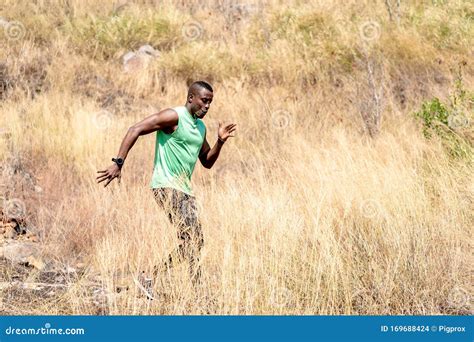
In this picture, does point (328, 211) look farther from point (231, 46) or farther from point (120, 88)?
point (231, 46)

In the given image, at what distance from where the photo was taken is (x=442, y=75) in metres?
10.3

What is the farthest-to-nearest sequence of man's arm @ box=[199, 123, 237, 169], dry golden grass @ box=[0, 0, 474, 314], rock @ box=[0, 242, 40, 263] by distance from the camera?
rock @ box=[0, 242, 40, 263]
man's arm @ box=[199, 123, 237, 169]
dry golden grass @ box=[0, 0, 474, 314]

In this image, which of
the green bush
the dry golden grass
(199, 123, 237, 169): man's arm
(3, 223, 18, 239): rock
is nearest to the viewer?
the dry golden grass

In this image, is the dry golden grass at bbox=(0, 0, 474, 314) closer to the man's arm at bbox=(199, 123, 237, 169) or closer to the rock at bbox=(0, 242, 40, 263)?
the rock at bbox=(0, 242, 40, 263)

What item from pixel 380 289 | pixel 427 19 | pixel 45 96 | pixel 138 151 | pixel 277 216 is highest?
pixel 427 19

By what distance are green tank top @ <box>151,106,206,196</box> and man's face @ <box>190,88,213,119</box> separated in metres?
0.06

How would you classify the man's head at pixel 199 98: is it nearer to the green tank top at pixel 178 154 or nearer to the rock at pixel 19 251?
the green tank top at pixel 178 154

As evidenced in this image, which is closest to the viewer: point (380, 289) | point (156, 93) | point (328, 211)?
point (380, 289)

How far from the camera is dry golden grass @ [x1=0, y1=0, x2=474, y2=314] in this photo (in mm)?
4102

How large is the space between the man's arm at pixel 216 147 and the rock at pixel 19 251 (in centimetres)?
154

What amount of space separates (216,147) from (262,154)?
3574mm

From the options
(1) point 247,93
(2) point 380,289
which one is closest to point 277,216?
(2) point 380,289

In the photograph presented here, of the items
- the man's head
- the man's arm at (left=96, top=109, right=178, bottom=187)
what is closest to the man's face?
the man's head

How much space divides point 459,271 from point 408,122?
14.5 ft
